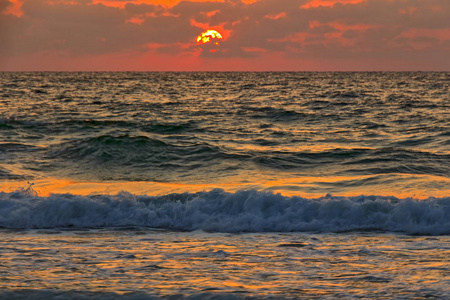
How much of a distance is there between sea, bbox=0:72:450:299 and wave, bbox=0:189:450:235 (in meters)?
0.04

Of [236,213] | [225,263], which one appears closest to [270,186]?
[236,213]

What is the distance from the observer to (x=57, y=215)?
10695 mm

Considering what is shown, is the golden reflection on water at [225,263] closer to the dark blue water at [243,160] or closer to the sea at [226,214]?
the sea at [226,214]

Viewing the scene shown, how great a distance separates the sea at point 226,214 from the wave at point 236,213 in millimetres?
36

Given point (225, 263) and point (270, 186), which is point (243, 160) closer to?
point (270, 186)

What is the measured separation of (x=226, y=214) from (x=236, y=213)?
21 centimetres

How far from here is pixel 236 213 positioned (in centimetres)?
1084

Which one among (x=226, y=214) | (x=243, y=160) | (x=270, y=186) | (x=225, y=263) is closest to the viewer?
(x=225, y=263)

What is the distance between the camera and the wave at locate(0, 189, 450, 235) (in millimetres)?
10094

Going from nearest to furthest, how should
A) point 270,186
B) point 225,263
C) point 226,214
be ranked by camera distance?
point 225,263 → point 226,214 → point 270,186

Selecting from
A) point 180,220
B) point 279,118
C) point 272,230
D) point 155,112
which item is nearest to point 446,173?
point 272,230

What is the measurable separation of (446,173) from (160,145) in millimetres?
10217

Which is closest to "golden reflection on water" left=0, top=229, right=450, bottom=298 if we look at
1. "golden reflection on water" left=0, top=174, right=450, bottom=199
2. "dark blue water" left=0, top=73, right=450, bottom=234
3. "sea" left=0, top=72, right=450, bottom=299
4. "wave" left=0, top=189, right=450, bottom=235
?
"sea" left=0, top=72, right=450, bottom=299

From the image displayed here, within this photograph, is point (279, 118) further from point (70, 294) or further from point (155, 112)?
point (70, 294)
